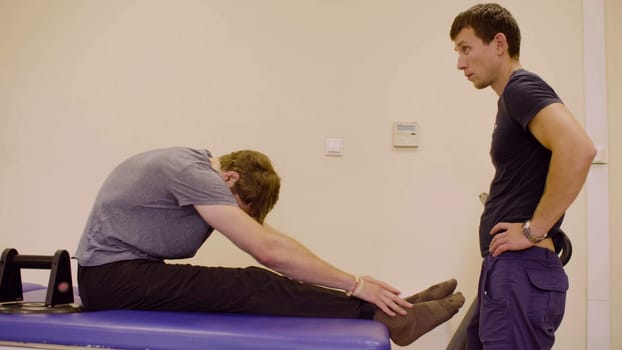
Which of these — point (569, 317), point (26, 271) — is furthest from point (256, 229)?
point (26, 271)

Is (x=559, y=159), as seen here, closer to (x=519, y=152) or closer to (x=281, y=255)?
(x=519, y=152)

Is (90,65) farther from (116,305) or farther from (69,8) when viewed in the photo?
(116,305)

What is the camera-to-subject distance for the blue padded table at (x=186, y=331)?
1.17 meters

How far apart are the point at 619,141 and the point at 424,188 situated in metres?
0.87

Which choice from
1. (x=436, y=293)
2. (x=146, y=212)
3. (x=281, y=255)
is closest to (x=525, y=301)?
(x=436, y=293)

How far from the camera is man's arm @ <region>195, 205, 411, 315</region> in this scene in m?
1.37

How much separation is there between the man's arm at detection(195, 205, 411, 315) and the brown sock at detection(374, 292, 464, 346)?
2 cm

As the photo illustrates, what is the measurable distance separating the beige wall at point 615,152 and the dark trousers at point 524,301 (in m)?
1.25

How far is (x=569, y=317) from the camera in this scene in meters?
2.19

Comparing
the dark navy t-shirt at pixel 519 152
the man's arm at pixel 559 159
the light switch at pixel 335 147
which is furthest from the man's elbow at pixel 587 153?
the light switch at pixel 335 147

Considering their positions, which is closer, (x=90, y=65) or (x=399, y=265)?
(x=399, y=265)

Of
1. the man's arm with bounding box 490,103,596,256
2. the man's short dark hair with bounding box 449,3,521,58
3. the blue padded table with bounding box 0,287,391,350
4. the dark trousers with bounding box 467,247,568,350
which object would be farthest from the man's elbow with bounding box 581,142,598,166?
the blue padded table with bounding box 0,287,391,350

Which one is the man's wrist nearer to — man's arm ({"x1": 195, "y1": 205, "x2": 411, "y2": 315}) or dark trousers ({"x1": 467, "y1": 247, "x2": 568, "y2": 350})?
dark trousers ({"x1": 467, "y1": 247, "x2": 568, "y2": 350})

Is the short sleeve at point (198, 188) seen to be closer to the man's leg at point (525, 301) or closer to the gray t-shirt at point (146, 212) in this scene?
the gray t-shirt at point (146, 212)
